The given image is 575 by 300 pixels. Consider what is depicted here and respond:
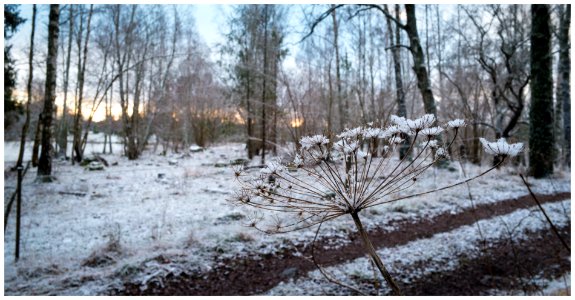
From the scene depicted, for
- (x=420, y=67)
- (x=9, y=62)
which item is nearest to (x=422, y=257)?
(x=420, y=67)

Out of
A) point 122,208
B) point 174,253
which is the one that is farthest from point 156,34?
point 174,253

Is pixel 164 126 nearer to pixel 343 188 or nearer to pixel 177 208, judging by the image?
pixel 177 208

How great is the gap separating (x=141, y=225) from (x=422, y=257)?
12.9ft

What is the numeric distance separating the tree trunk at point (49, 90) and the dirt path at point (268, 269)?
6.16m

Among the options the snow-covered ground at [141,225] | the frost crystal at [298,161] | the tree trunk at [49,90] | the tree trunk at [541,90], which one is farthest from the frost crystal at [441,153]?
the tree trunk at [49,90]

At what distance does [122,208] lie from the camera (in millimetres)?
5891

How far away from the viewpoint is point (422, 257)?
3945 millimetres

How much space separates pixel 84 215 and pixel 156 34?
1282cm

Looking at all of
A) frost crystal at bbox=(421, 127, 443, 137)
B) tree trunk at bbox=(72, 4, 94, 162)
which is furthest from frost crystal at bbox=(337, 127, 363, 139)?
tree trunk at bbox=(72, 4, 94, 162)

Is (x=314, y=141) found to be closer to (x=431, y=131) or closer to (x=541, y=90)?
(x=431, y=131)

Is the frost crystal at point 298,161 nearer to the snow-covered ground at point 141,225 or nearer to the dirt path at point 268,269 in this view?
the snow-covered ground at point 141,225

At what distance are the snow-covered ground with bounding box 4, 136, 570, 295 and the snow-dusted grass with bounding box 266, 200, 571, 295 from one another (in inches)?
26.8

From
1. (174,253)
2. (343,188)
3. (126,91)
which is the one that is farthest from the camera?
(126,91)

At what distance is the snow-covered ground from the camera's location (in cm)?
353
